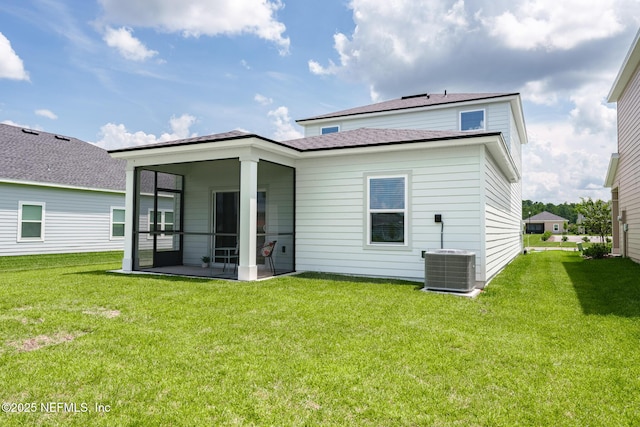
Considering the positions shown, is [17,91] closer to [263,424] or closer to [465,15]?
[465,15]

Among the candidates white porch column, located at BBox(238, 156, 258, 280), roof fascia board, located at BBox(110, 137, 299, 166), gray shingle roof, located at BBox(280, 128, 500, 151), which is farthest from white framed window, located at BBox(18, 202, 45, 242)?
white porch column, located at BBox(238, 156, 258, 280)

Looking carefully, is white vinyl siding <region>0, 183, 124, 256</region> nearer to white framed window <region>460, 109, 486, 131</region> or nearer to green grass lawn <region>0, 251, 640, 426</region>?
green grass lawn <region>0, 251, 640, 426</region>

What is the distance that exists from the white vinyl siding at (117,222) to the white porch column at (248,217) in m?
10.7

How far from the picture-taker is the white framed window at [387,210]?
303 inches

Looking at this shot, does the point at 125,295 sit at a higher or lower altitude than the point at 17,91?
lower

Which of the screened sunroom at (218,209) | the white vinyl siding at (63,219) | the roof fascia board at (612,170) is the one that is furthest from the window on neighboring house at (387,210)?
the white vinyl siding at (63,219)

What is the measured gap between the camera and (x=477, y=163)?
704 centimetres

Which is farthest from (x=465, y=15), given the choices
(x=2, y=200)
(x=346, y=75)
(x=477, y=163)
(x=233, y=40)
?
(x=2, y=200)

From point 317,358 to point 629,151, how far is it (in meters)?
13.2

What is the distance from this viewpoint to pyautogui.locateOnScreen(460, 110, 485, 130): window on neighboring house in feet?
43.6

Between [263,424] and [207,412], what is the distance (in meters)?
0.38

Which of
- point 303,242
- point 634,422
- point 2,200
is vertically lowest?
point 634,422

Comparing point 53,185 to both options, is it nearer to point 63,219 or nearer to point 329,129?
point 63,219

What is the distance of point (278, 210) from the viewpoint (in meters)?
9.34
